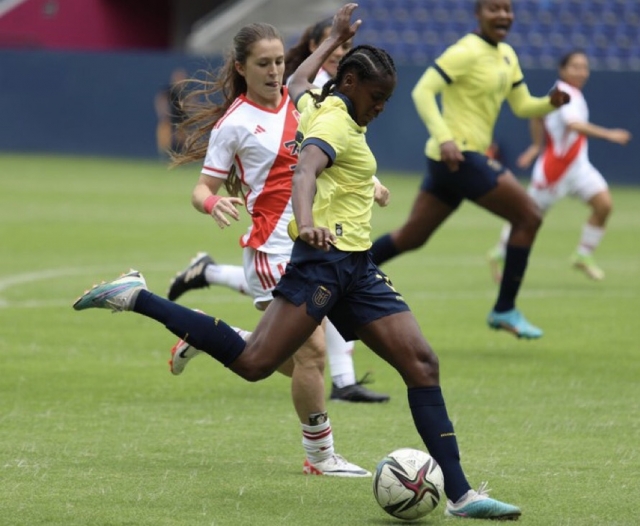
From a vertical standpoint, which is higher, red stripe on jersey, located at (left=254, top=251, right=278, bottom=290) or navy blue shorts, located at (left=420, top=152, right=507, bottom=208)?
red stripe on jersey, located at (left=254, top=251, right=278, bottom=290)

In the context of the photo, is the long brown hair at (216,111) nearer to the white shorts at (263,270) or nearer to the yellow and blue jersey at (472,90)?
the white shorts at (263,270)

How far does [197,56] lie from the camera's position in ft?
108

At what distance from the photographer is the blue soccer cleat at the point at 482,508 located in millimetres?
5426

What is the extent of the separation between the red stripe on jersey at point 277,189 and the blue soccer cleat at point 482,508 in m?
1.84

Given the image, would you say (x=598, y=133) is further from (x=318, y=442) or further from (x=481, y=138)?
(x=318, y=442)

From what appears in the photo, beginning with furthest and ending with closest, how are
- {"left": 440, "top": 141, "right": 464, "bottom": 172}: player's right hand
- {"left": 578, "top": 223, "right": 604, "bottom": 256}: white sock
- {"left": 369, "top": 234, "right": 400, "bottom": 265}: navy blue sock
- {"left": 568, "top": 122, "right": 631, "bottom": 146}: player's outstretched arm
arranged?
{"left": 578, "top": 223, "right": 604, "bottom": 256}: white sock → {"left": 568, "top": 122, "right": 631, "bottom": 146}: player's outstretched arm → {"left": 369, "top": 234, "right": 400, "bottom": 265}: navy blue sock → {"left": 440, "top": 141, "right": 464, "bottom": 172}: player's right hand

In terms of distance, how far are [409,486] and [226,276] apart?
143 inches

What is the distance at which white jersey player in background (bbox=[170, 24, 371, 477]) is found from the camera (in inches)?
254

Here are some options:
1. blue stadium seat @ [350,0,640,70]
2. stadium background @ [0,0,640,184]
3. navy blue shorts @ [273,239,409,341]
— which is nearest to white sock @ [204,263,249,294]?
navy blue shorts @ [273,239,409,341]

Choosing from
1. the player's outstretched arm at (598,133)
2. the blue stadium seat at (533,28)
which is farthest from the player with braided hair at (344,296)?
the blue stadium seat at (533,28)

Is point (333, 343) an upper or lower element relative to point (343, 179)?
lower

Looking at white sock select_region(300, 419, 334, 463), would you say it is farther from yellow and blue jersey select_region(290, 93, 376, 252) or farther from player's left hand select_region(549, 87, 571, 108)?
player's left hand select_region(549, 87, 571, 108)

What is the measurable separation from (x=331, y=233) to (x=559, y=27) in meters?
28.0

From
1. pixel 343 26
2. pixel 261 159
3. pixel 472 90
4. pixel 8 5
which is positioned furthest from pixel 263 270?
pixel 8 5
